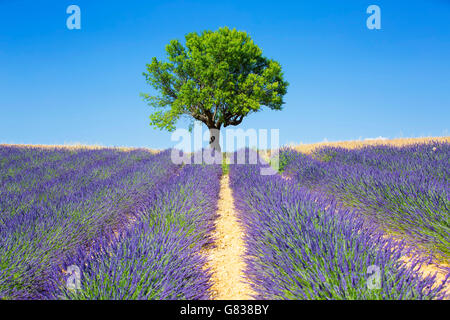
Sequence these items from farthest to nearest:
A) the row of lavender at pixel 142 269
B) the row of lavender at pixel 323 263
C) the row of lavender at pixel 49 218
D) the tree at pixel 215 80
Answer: the tree at pixel 215 80, the row of lavender at pixel 49 218, the row of lavender at pixel 142 269, the row of lavender at pixel 323 263

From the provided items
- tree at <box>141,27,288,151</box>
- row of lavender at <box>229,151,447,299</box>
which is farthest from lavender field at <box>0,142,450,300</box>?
tree at <box>141,27,288,151</box>

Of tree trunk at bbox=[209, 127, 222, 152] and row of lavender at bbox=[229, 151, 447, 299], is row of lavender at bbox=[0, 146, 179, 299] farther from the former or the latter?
tree trunk at bbox=[209, 127, 222, 152]

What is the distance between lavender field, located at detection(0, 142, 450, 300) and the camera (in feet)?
6.13

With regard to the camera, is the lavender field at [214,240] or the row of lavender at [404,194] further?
the row of lavender at [404,194]

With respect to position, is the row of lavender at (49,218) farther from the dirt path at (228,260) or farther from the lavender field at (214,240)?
the dirt path at (228,260)

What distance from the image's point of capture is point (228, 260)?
3.00m

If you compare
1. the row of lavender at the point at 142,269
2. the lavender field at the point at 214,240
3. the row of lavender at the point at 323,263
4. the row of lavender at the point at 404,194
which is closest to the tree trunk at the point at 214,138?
the row of lavender at the point at 404,194

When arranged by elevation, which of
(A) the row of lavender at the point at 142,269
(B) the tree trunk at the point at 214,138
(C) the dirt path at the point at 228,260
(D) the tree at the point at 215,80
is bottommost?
(C) the dirt path at the point at 228,260

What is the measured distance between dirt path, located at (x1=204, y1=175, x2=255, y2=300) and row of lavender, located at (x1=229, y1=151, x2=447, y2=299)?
18 cm

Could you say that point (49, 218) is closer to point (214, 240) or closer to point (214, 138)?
point (214, 240)

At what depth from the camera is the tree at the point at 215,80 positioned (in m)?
12.6

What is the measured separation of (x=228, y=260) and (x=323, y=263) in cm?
129
